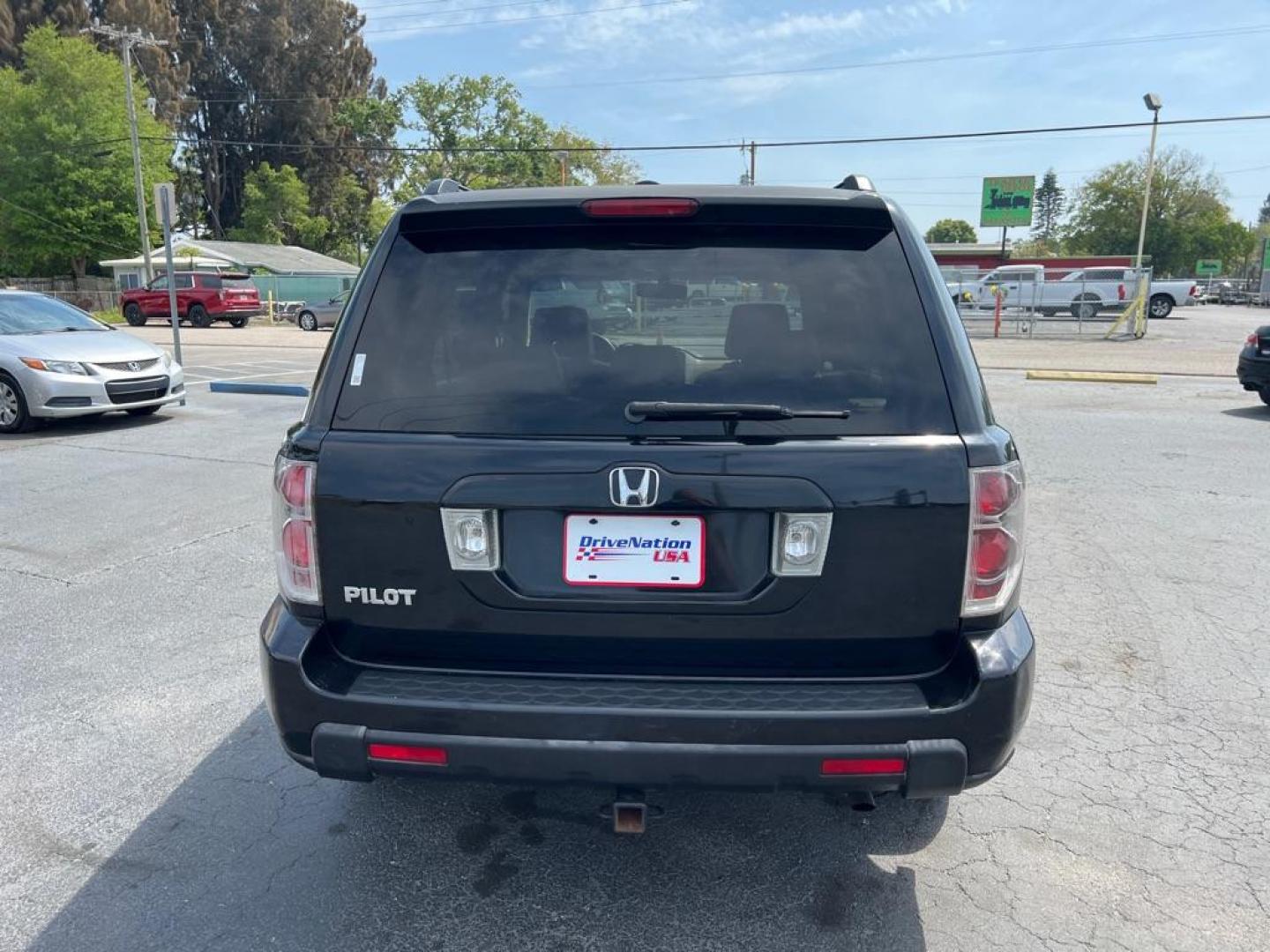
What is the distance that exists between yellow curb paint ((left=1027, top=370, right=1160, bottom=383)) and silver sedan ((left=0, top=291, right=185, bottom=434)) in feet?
44.5

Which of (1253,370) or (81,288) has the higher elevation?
(81,288)

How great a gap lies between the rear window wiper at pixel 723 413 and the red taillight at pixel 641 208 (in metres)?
0.53

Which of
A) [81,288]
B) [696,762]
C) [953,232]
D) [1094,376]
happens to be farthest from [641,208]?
[953,232]

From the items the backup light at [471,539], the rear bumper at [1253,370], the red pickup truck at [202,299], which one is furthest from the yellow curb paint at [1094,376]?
the red pickup truck at [202,299]

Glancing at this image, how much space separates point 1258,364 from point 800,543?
12.0m

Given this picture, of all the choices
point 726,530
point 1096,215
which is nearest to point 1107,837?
point 726,530

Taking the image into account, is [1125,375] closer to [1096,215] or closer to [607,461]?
[607,461]

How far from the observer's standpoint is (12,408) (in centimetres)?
965

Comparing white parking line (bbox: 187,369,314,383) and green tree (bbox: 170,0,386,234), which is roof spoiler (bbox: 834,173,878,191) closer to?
white parking line (bbox: 187,369,314,383)

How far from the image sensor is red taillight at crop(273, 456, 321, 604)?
221 centimetres

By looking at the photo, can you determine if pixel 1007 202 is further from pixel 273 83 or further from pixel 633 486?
pixel 633 486

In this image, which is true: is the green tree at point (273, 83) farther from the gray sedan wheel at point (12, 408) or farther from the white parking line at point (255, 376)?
the gray sedan wheel at point (12, 408)

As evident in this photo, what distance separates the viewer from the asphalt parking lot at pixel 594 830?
239cm

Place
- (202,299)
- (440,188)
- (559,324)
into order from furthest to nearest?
(202,299), (440,188), (559,324)
